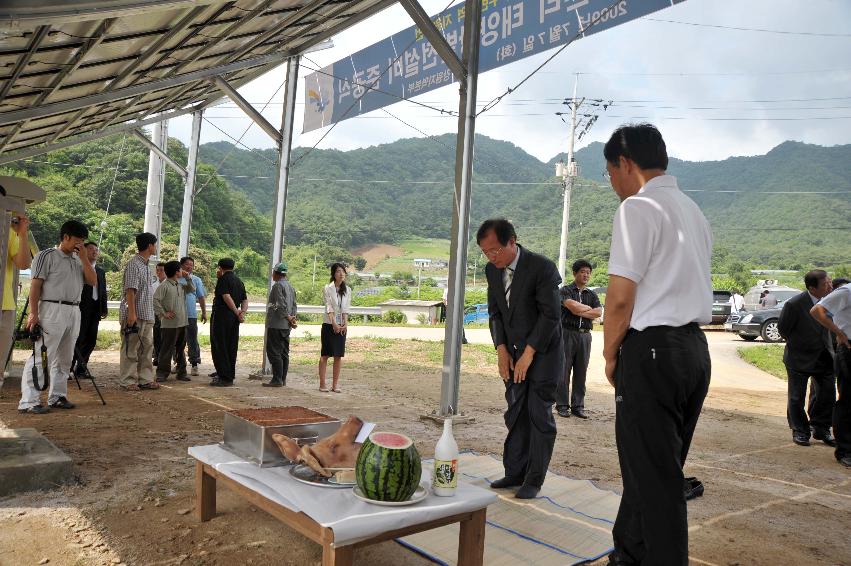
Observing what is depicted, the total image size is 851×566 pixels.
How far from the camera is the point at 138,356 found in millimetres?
7680

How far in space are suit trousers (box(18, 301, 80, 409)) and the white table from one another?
12.0 feet

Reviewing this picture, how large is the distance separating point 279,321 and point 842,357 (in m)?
6.42

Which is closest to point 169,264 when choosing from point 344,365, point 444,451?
point 344,365

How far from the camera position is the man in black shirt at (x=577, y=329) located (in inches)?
267

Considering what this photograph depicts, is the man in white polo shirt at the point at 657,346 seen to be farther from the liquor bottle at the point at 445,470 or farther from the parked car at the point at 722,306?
the parked car at the point at 722,306

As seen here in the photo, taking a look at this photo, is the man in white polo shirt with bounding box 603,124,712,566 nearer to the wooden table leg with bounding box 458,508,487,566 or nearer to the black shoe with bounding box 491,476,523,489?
the wooden table leg with bounding box 458,508,487,566

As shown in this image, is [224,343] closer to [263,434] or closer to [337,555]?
[263,434]

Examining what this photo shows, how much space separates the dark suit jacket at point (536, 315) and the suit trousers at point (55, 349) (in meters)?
4.15

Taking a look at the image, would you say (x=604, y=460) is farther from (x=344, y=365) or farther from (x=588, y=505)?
(x=344, y=365)

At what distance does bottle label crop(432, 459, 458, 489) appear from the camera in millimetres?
2582

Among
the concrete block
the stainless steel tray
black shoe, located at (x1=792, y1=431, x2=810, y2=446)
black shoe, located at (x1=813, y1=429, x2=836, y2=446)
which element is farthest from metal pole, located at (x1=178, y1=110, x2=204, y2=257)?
black shoe, located at (x1=813, y1=429, x2=836, y2=446)

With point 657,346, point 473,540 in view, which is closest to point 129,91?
point 473,540

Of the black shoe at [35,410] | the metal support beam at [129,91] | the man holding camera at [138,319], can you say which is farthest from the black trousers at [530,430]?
the metal support beam at [129,91]

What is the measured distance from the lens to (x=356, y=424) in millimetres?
2885
